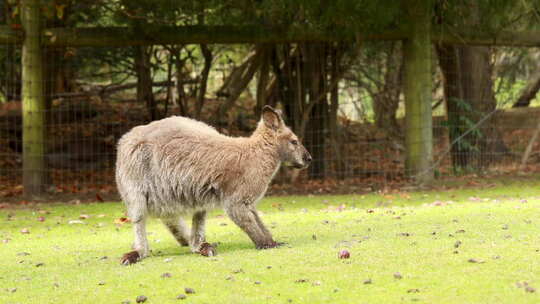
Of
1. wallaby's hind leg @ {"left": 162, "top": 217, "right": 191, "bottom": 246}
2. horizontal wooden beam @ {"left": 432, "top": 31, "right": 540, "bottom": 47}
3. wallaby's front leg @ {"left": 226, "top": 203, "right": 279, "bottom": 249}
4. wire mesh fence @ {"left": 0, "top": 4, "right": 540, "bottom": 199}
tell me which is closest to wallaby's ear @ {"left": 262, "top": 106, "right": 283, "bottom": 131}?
wallaby's front leg @ {"left": 226, "top": 203, "right": 279, "bottom": 249}

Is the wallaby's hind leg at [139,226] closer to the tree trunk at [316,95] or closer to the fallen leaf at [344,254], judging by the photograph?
the fallen leaf at [344,254]

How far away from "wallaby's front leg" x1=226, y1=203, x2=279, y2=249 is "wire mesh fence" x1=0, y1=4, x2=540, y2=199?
5.99m

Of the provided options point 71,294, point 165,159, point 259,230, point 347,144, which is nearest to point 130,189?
point 165,159

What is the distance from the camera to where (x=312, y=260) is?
623 cm

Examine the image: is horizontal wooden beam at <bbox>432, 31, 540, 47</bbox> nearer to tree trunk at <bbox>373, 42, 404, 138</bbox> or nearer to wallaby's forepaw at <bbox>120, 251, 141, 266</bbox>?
tree trunk at <bbox>373, 42, 404, 138</bbox>

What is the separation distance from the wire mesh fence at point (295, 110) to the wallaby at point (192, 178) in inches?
227

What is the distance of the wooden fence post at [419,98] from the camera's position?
12867 mm

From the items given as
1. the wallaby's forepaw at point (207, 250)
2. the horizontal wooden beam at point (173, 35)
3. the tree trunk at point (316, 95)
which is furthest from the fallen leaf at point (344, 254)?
the tree trunk at point (316, 95)

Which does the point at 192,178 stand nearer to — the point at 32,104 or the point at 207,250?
the point at 207,250

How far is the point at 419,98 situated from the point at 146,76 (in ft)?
18.0

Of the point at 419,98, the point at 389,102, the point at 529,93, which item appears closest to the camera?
the point at 419,98

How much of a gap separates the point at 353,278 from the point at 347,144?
9963mm

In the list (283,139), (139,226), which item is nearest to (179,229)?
(139,226)

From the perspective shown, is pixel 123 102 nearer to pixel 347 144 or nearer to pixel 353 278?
pixel 347 144
